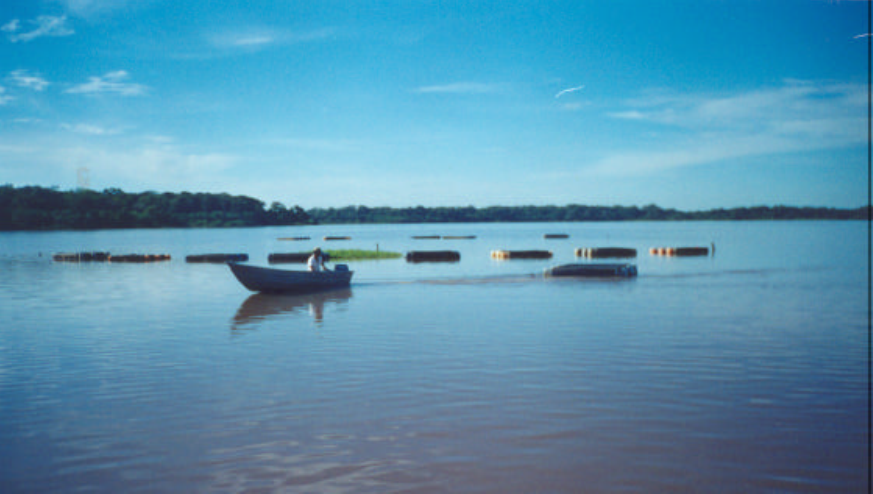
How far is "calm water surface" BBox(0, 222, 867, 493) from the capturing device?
29.3ft

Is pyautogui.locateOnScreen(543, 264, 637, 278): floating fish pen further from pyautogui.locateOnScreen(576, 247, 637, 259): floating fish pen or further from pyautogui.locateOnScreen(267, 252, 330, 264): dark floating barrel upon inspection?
pyautogui.locateOnScreen(267, 252, 330, 264): dark floating barrel

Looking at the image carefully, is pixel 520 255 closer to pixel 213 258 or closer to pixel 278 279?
pixel 213 258

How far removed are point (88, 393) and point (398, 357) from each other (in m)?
7.00

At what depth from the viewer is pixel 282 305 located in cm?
2948

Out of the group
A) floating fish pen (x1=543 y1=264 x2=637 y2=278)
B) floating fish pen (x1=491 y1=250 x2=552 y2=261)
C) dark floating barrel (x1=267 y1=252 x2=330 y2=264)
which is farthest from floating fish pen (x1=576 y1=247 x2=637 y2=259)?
dark floating barrel (x1=267 y1=252 x2=330 y2=264)

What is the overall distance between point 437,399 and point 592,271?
31.4 meters

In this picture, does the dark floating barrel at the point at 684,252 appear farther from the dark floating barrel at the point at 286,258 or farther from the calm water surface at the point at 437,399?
the calm water surface at the point at 437,399

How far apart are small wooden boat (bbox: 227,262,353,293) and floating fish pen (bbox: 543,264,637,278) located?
49.7 feet

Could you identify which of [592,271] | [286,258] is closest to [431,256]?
[286,258]

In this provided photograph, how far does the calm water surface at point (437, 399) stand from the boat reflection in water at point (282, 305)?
0.36 m

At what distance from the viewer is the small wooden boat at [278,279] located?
31719 millimetres

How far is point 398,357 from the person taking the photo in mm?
16625

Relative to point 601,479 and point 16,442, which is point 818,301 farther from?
point 16,442

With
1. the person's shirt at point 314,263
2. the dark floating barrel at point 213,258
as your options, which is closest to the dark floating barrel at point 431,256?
the dark floating barrel at point 213,258
